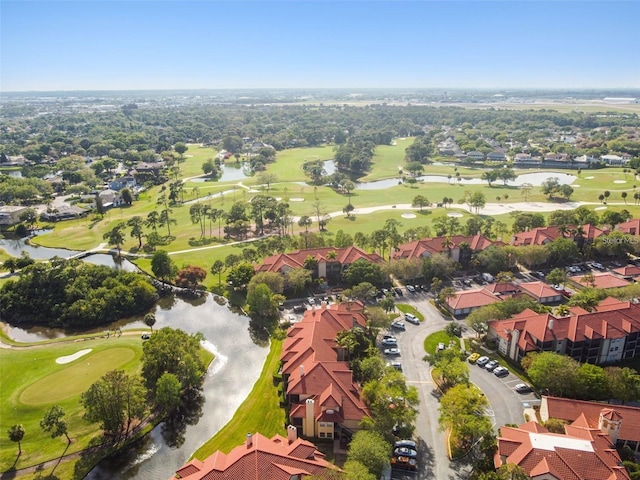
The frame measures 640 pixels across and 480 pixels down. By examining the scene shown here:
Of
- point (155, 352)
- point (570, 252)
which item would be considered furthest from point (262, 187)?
point (155, 352)

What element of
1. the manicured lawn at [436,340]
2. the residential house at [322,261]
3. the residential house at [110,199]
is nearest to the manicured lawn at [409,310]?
the manicured lawn at [436,340]

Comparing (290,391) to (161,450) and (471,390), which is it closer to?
(161,450)

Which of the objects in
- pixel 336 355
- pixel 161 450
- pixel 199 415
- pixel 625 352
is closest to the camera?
pixel 161 450

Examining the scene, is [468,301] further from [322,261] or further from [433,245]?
[322,261]

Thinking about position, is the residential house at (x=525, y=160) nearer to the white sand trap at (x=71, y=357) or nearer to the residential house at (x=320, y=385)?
the residential house at (x=320, y=385)

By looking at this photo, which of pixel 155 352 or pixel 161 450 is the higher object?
pixel 155 352

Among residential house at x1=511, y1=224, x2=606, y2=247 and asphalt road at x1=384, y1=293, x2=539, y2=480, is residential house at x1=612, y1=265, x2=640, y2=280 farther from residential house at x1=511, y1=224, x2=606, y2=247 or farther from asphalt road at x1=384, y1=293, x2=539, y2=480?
asphalt road at x1=384, y1=293, x2=539, y2=480

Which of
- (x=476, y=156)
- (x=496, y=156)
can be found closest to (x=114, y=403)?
(x=476, y=156)

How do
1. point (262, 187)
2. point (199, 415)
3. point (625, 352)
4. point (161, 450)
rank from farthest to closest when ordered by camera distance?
1. point (262, 187)
2. point (625, 352)
3. point (199, 415)
4. point (161, 450)
